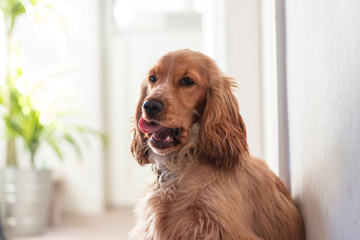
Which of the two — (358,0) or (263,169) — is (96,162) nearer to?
(263,169)

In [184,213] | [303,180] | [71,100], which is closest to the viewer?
[184,213]

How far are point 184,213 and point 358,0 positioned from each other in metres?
0.67

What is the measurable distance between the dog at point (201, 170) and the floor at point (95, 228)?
4.85 feet

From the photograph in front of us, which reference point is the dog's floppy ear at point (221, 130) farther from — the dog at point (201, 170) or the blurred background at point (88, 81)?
the blurred background at point (88, 81)

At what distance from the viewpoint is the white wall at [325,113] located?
77 cm

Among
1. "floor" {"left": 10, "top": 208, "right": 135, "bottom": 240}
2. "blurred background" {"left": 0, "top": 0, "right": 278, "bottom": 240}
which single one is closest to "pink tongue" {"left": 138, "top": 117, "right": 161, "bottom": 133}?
"floor" {"left": 10, "top": 208, "right": 135, "bottom": 240}

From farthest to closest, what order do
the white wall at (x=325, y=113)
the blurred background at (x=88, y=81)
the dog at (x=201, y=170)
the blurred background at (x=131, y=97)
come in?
1. the blurred background at (x=88, y=81)
2. the dog at (x=201, y=170)
3. the blurred background at (x=131, y=97)
4. the white wall at (x=325, y=113)

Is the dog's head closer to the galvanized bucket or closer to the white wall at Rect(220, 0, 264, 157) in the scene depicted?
the white wall at Rect(220, 0, 264, 157)

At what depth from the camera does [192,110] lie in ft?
4.07

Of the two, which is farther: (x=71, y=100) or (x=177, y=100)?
(x=71, y=100)

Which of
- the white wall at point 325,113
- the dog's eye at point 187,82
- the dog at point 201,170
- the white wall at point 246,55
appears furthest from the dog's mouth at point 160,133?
the white wall at point 246,55

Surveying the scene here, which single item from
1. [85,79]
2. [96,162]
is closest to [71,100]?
[85,79]

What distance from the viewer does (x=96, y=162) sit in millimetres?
3479

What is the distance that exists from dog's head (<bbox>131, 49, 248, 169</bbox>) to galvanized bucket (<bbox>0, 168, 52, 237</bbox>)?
5.65 feet
